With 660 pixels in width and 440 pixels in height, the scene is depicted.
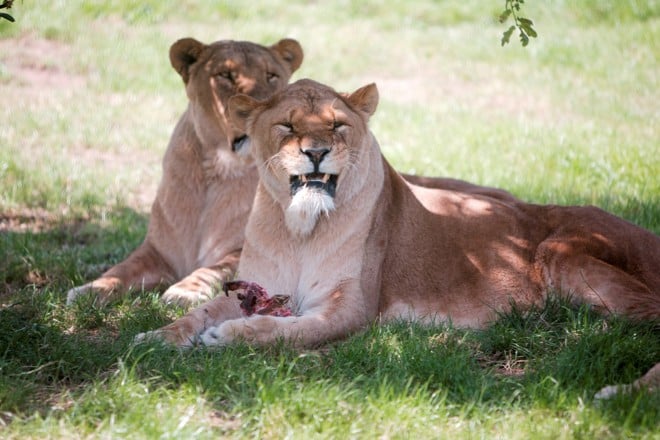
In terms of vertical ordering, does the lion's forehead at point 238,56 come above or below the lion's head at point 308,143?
above

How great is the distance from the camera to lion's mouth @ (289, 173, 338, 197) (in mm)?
4598

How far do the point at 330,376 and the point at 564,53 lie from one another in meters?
9.56

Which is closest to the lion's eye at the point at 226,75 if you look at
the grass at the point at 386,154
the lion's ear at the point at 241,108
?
the lion's ear at the point at 241,108

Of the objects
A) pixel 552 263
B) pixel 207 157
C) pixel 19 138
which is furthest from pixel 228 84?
pixel 19 138

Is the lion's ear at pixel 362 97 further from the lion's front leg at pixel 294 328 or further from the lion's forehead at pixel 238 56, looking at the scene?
the lion's forehead at pixel 238 56

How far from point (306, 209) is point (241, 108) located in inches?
25.3

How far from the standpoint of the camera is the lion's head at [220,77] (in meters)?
5.90

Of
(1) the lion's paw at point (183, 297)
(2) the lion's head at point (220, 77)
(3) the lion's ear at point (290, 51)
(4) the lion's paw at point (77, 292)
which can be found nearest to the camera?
(4) the lion's paw at point (77, 292)

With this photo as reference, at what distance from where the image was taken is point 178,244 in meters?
6.14

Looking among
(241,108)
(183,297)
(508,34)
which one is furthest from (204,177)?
(508,34)

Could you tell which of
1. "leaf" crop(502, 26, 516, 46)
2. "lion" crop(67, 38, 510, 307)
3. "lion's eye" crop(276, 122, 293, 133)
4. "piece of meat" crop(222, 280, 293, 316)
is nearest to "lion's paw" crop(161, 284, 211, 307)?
"lion" crop(67, 38, 510, 307)

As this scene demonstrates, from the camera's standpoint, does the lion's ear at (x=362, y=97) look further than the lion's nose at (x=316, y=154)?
Yes

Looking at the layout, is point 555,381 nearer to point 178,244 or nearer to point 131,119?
point 178,244

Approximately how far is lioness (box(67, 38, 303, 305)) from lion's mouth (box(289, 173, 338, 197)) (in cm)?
127
